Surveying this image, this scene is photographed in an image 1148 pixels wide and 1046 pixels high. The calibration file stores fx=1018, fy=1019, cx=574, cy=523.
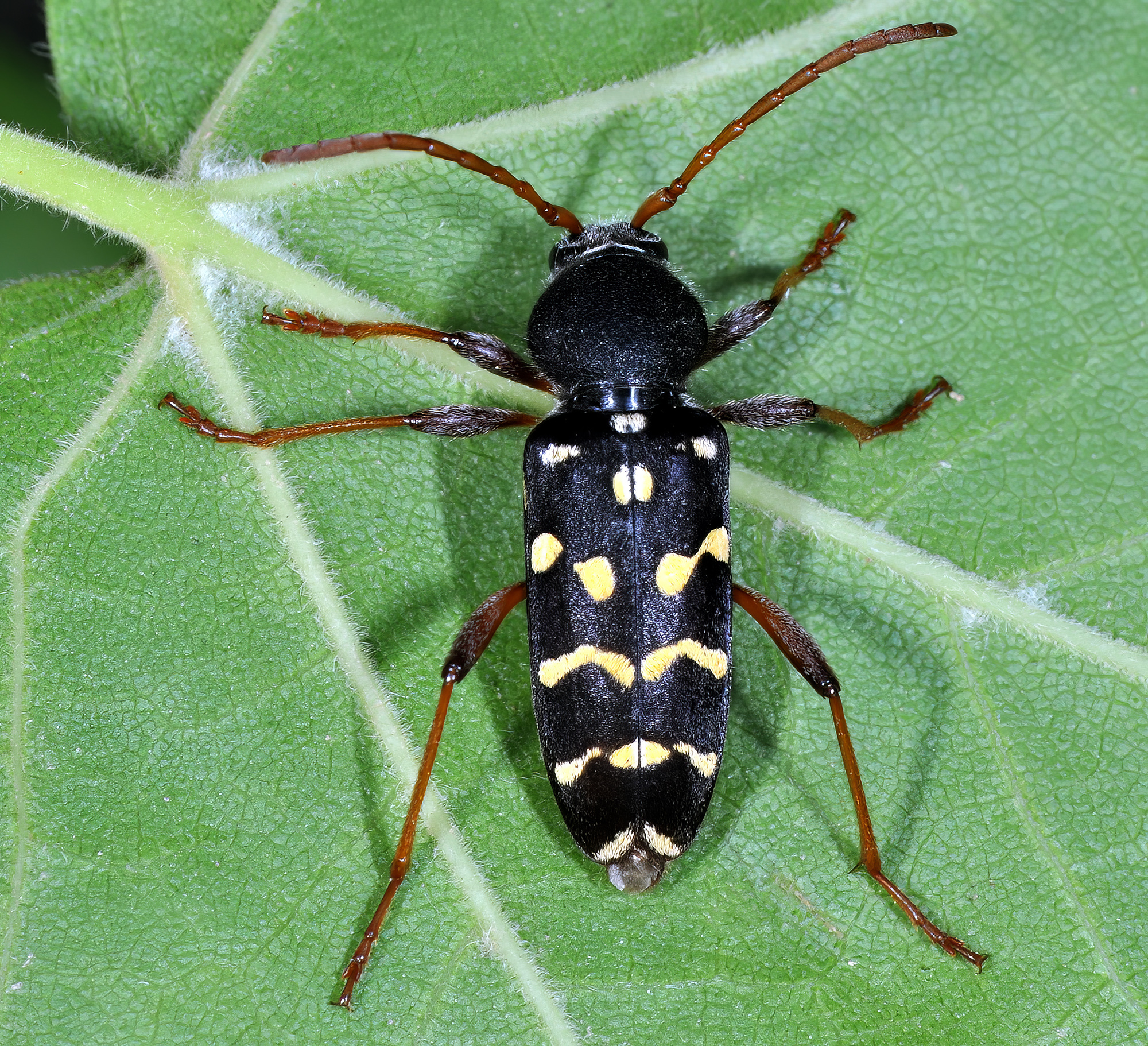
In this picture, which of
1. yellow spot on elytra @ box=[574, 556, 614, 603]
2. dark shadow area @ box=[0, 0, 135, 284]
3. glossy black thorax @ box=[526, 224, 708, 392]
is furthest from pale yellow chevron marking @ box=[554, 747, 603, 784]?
dark shadow area @ box=[0, 0, 135, 284]

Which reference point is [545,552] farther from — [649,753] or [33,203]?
[33,203]

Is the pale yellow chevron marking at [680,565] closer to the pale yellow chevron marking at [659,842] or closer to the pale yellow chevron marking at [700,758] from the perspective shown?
the pale yellow chevron marking at [700,758]

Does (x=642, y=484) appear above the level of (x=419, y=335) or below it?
below

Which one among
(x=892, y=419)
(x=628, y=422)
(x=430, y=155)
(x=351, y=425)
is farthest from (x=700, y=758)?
(x=430, y=155)

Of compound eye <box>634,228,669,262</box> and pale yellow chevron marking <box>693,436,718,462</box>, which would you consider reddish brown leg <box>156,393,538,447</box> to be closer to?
pale yellow chevron marking <box>693,436,718,462</box>

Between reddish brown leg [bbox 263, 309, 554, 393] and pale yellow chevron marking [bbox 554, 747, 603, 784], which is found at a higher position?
reddish brown leg [bbox 263, 309, 554, 393]

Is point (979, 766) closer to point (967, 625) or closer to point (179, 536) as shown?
point (967, 625)

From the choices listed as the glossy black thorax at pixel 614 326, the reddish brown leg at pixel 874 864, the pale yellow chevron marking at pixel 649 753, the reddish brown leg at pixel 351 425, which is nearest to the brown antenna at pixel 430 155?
the glossy black thorax at pixel 614 326
